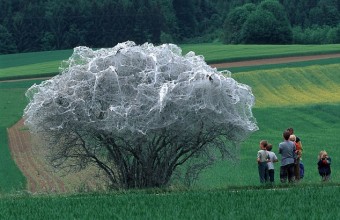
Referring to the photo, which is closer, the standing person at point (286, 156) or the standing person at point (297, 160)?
the standing person at point (286, 156)

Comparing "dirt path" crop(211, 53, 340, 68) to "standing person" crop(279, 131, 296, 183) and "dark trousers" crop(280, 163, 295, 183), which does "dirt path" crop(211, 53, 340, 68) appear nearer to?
"dark trousers" crop(280, 163, 295, 183)

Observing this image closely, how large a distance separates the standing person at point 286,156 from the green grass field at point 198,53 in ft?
153

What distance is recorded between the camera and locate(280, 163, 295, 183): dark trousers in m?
23.9

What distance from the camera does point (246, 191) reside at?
20766mm

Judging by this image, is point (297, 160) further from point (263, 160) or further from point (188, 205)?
point (188, 205)

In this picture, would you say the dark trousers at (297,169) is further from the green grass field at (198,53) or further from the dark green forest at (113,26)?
the dark green forest at (113,26)

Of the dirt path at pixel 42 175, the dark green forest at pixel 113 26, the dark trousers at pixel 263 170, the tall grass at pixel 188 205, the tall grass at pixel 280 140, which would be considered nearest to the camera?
the tall grass at pixel 188 205

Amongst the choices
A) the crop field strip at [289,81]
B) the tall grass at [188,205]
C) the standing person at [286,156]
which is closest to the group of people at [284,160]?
the standing person at [286,156]

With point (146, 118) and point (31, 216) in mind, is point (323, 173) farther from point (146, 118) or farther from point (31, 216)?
point (31, 216)

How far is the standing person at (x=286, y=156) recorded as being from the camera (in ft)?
77.6

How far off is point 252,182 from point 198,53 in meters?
52.1

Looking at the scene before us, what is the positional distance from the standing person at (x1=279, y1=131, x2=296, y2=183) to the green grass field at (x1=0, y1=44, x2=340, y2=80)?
46.7m

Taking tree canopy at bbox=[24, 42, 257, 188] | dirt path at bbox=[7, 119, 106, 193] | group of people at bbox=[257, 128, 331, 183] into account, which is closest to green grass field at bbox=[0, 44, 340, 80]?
dirt path at bbox=[7, 119, 106, 193]

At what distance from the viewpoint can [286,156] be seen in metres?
23.7
